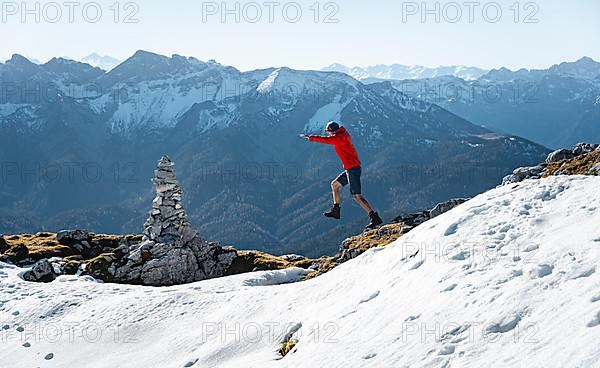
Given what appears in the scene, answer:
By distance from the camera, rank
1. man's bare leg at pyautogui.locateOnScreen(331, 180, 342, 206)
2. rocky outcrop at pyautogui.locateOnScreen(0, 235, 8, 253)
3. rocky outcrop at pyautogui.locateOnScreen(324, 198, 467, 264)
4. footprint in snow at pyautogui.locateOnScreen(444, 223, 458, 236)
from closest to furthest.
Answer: footprint in snow at pyautogui.locateOnScreen(444, 223, 458, 236) → man's bare leg at pyautogui.locateOnScreen(331, 180, 342, 206) → rocky outcrop at pyautogui.locateOnScreen(324, 198, 467, 264) → rocky outcrop at pyautogui.locateOnScreen(0, 235, 8, 253)

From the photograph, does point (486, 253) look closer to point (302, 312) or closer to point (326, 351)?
point (326, 351)

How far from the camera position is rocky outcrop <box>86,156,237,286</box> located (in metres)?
46.3

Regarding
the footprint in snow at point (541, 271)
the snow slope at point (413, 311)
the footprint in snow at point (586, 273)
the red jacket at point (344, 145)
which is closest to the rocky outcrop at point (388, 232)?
the red jacket at point (344, 145)

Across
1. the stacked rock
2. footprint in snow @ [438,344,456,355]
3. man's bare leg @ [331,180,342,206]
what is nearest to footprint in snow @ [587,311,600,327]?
footprint in snow @ [438,344,456,355]

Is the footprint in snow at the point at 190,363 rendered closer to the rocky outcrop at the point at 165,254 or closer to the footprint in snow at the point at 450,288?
the footprint in snow at the point at 450,288

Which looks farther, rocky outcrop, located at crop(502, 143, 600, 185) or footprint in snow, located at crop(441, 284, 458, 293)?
rocky outcrop, located at crop(502, 143, 600, 185)

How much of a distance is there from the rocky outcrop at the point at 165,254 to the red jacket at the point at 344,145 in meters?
27.0

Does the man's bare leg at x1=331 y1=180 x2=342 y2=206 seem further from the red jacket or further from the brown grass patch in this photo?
the brown grass patch

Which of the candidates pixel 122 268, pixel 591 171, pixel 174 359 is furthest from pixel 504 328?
pixel 122 268

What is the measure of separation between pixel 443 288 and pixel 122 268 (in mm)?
37353

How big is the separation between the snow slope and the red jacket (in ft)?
16.5

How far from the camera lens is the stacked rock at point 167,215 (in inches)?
1933

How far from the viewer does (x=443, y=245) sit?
16922 mm

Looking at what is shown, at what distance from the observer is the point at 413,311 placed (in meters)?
14.1
